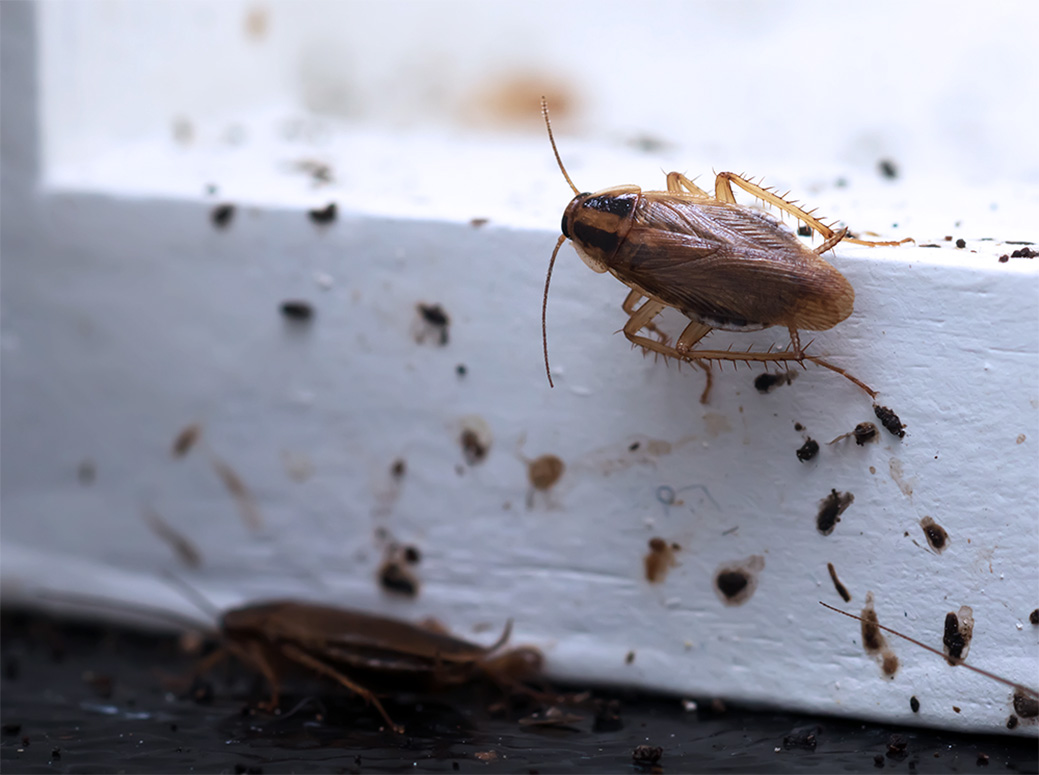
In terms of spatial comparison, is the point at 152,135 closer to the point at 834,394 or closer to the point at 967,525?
the point at 834,394

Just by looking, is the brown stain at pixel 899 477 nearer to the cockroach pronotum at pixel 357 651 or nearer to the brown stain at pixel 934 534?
the brown stain at pixel 934 534

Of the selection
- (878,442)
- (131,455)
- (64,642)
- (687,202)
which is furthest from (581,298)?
(64,642)

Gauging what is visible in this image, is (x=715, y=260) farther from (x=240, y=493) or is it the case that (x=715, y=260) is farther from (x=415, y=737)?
(x=240, y=493)

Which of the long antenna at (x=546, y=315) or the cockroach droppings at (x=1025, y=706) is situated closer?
the cockroach droppings at (x=1025, y=706)

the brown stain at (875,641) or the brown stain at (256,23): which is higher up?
the brown stain at (256,23)

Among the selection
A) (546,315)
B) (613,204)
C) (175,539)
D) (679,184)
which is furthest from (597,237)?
(175,539)

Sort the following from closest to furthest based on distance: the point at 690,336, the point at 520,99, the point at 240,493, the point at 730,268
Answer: the point at 730,268
the point at 690,336
the point at 240,493
the point at 520,99

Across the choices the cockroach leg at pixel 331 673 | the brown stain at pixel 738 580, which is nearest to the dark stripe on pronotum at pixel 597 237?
the brown stain at pixel 738 580
